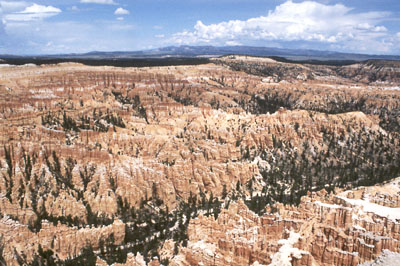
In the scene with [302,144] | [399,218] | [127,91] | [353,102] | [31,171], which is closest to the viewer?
[399,218]

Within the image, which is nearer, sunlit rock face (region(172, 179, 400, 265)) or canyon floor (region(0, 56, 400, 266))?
sunlit rock face (region(172, 179, 400, 265))

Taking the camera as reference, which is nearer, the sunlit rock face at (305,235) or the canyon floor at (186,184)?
the sunlit rock face at (305,235)

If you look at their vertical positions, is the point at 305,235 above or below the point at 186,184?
above

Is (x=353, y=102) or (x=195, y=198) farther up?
(x=353, y=102)

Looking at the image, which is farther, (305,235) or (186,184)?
(186,184)

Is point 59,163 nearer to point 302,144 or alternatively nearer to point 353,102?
point 302,144

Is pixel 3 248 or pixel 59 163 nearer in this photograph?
pixel 3 248

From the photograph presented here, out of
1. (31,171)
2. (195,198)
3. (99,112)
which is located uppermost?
(99,112)

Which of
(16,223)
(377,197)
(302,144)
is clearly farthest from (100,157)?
(302,144)
